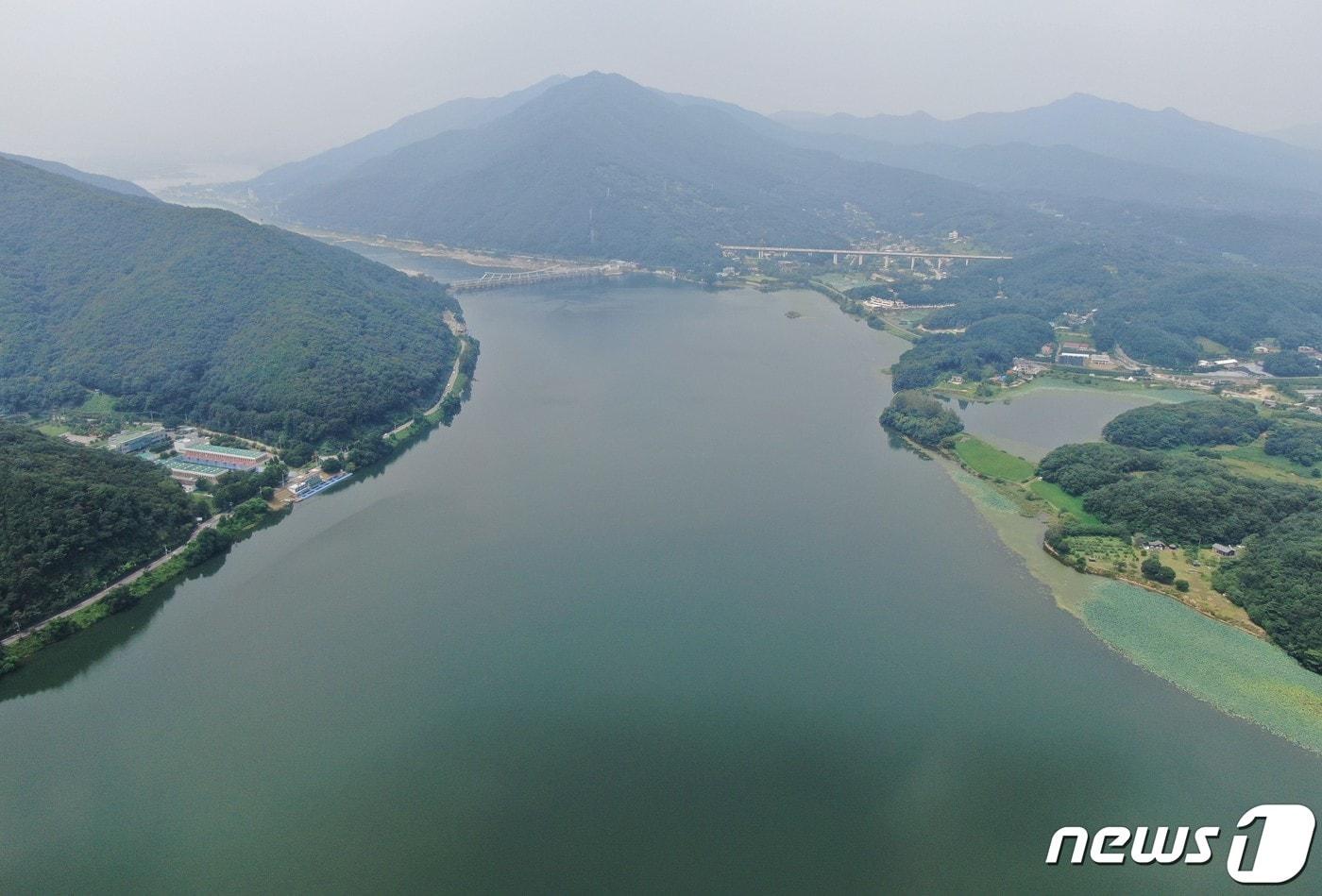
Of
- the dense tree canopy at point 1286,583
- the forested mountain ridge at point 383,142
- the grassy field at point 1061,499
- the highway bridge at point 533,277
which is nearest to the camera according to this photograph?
the dense tree canopy at point 1286,583

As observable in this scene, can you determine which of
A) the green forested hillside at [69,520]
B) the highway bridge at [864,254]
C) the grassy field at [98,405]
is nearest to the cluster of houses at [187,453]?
the grassy field at [98,405]

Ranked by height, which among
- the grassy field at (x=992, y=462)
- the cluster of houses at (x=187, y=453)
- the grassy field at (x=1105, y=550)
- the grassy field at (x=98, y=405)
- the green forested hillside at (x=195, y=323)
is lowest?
the grassy field at (x=1105, y=550)

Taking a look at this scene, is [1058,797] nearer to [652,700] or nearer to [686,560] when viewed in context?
[652,700]

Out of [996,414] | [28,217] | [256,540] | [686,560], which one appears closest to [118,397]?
[256,540]

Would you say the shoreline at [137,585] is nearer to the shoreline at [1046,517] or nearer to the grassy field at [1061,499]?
the shoreline at [1046,517]

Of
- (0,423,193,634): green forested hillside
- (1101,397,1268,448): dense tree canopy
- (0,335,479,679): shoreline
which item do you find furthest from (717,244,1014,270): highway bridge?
(0,423,193,634): green forested hillside

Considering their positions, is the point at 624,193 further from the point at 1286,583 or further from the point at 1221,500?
the point at 1286,583

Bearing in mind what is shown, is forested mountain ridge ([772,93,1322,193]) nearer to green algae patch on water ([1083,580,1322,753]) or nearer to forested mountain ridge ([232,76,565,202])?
forested mountain ridge ([232,76,565,202])
